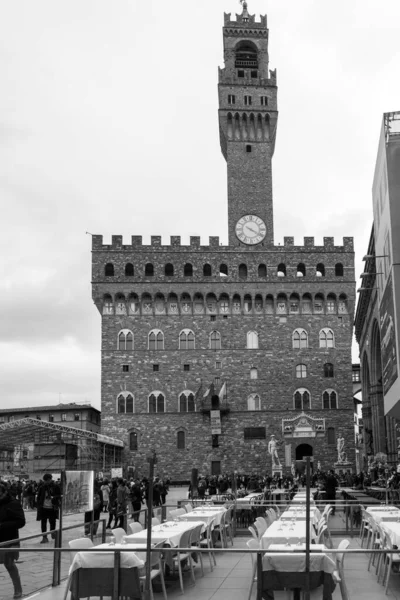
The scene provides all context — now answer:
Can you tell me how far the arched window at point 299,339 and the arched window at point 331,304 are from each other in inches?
91.5

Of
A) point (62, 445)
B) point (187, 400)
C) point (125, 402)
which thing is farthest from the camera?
point (187, 400)

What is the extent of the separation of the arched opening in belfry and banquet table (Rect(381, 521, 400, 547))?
160 ft

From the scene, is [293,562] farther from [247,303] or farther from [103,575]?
[247,303]

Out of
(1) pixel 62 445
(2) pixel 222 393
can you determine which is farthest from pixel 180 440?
(1) pixel 62 445

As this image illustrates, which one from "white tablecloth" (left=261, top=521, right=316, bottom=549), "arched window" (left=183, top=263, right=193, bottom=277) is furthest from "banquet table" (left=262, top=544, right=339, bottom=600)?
"arched window" (left=183, top=263, right=193, bottom=277)

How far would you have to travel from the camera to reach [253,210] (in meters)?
51.5

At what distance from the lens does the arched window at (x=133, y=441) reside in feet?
155

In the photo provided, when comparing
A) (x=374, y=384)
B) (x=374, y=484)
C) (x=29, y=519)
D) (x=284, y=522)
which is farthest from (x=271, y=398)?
(x=284, y=522)

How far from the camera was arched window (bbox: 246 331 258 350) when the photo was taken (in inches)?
1945

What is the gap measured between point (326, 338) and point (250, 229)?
30.6ft

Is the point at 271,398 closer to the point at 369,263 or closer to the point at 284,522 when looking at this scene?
the point at 369,263

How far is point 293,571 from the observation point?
812cm

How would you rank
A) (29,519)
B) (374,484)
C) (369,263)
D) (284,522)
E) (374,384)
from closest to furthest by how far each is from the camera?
(284,522) → (29,519) → (374,484) → (369,263) → (374,384)

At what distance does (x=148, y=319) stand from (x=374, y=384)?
15511 mm
